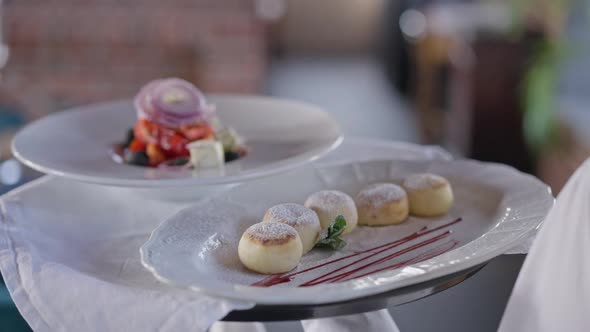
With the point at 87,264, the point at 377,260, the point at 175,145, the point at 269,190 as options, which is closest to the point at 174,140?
the point at 175,145

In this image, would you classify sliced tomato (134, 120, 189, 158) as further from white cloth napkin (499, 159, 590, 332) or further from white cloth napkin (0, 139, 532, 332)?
→ white cloth napkin (499, 159, 590, 332)

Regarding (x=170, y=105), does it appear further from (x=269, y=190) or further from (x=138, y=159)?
(x=269, y=190)

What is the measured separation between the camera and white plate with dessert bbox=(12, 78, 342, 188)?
1084mm

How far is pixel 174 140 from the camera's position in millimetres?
1251

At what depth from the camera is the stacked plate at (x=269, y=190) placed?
77 cm

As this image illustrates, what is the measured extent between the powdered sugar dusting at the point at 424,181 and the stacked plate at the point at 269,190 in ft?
0.16

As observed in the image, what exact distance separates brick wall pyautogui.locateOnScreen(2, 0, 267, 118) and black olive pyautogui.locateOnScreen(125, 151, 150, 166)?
1890 millimetres

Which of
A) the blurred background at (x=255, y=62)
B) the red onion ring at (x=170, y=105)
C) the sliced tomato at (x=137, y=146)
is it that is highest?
the red onion ring at (x=170, y=105)

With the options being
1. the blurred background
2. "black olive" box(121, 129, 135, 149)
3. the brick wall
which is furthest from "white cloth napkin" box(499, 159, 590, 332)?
the brick wall

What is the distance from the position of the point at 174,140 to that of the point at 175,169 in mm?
98

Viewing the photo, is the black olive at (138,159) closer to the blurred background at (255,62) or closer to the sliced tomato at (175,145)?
the sliced tomato at (175,145)

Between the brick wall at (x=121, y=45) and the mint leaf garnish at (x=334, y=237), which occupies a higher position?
the mint leaf garnish at (x=334, y=237)

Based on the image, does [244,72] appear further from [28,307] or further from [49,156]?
[28,307]

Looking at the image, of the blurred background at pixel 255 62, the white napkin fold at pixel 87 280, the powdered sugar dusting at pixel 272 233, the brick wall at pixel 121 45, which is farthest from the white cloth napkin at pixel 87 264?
the brick wall at pixel 121 45
